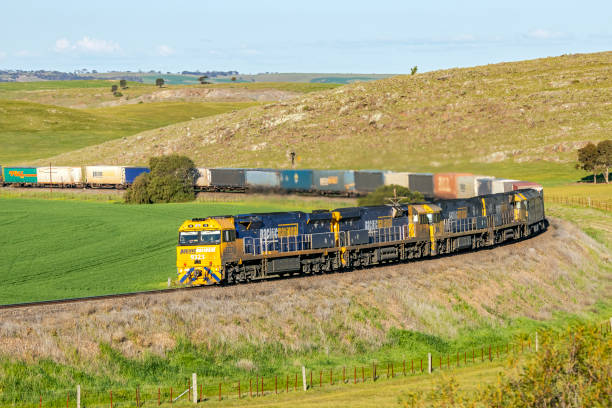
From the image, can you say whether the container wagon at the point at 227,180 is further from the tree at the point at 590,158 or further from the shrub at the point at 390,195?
the tree at the point at 590,158

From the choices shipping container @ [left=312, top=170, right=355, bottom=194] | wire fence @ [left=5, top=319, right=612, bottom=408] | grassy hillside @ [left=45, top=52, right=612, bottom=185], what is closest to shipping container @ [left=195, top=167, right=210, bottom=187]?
shipping container @ [left=312, top=170, right=355, bottom=194]

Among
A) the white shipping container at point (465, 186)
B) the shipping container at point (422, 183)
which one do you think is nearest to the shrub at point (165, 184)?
the shipping container at point (422, 183)

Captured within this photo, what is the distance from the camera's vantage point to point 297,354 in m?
33.3

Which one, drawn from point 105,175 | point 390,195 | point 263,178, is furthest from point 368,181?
point 105,175

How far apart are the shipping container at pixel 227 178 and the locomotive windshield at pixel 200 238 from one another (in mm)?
53084

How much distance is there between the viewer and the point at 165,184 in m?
92.7

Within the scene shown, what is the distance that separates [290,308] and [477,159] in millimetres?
88192

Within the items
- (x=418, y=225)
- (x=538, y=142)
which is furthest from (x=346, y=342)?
(x=538, y=142)

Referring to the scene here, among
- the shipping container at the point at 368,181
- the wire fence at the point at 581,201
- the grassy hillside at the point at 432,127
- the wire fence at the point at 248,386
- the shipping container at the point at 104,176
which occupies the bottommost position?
the wire fence at the point at 248,386

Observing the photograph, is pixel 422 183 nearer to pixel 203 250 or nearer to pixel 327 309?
pixel 327 309

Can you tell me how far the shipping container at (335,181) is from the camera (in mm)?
85625

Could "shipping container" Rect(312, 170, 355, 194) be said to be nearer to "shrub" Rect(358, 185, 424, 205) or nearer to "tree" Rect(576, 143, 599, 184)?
"shrub" Rect(358, 185, 424, 205)

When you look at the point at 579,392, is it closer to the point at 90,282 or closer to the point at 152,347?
the point at 152,347

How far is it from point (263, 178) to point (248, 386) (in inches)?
2394
